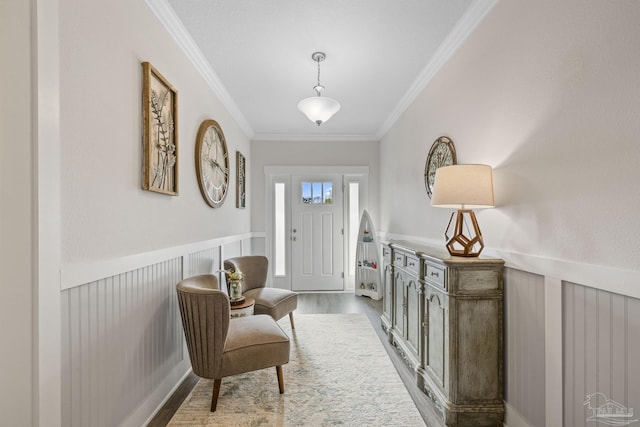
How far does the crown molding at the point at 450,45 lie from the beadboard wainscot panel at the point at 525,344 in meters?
1.62

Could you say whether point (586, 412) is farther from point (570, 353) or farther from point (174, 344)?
point (174, 344)

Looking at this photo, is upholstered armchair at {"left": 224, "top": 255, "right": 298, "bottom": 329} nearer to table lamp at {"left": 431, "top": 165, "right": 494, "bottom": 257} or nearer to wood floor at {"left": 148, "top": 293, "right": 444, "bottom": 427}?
wood floor at {"left": 148, "top": 293, "right": 444, "bottom": 427}

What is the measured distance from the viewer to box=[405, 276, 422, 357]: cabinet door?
2420 mm

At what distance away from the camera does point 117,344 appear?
64.1 inches

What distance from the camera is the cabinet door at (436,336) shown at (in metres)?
1.97

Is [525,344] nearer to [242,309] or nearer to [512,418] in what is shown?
[512,418]

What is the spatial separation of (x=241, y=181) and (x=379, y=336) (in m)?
2.62

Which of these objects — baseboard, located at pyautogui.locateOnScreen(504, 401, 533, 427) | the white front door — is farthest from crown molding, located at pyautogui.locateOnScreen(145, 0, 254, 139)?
baseboard, located at pyautogui.locateOnScreen(504, 401, 533, 427)

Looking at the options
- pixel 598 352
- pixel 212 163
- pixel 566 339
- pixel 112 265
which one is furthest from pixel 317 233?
pixel 598 352

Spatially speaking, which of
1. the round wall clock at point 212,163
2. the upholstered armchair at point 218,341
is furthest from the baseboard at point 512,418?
the round wall clock at point 212,163

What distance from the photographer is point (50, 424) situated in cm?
117

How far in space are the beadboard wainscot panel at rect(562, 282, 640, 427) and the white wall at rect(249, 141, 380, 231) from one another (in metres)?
3.87

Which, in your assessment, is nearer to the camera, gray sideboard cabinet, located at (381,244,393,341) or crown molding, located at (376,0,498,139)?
crown molding, located at (376,0,498,139)

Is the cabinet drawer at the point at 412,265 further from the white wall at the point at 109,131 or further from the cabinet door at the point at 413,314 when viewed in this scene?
the white wall at the point at 109,131
